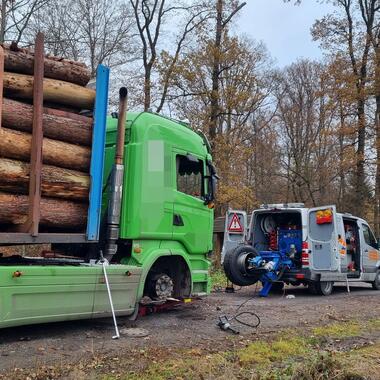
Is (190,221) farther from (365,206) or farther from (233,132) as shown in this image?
(365,206)

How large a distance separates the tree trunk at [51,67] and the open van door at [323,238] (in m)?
7.38

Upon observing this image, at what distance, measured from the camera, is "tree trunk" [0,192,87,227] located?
620 cm

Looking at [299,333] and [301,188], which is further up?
[301,188]

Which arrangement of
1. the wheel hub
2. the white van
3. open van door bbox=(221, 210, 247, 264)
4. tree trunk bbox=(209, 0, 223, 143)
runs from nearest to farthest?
the wheel hub
the white van
open van door bbox=(221, 210, 247, 264)
tree trunk bbox=(209, 0, 223, 143)

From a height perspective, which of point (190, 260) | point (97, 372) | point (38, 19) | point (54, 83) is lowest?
point (97, 372)

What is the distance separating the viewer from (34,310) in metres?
6.12

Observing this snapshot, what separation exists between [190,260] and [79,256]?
1871 mm

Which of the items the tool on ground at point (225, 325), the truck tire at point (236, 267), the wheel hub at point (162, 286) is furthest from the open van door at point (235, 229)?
the tool on ground at point (225, 325)

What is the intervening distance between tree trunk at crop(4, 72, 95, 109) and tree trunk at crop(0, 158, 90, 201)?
888mm

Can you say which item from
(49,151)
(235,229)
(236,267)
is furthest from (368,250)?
(49,151)

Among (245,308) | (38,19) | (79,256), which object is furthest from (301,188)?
(79,256)

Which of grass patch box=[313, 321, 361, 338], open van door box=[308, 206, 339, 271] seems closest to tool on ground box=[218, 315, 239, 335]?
grass patch box=[313, 321, 361, 338]

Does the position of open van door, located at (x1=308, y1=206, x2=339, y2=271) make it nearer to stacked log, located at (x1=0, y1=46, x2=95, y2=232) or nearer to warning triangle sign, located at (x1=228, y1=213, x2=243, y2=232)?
warning triangle sign, located at (x1=228, y1=213, x2=243, y2=232)

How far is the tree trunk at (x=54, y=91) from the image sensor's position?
6281 mm
